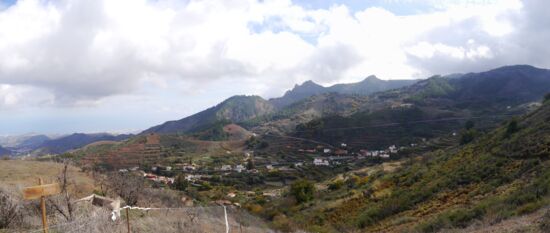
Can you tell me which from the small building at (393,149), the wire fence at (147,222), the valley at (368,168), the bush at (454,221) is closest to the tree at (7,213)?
the wire fence at (147,222)

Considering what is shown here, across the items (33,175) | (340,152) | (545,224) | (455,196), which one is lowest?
(340,152)

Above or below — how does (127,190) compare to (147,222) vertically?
above

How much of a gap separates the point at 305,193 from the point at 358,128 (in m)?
Result: 67.7

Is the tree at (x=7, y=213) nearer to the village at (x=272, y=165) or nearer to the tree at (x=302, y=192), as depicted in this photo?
the tree at (x=302, y=192)

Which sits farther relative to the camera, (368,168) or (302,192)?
(368,168)

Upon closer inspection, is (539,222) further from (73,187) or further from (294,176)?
(294,176)

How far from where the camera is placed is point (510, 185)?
20.1 m

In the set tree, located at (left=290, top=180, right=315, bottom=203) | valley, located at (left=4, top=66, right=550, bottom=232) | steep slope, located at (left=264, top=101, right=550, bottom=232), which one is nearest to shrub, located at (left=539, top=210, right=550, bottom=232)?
valley, located at (left=4, top=66, right=550, bottom=232)

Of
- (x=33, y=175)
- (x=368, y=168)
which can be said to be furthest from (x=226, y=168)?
(x=33, y=175)

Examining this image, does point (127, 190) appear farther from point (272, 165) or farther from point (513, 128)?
point (272, 165)

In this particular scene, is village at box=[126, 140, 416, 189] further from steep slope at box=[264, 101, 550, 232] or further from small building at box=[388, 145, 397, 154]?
steep slope at box=[264, 101, 550, 232]

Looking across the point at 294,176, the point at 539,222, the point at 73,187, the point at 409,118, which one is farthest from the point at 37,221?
the point at 409,118

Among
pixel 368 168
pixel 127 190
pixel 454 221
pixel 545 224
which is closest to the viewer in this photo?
pixel 545 224

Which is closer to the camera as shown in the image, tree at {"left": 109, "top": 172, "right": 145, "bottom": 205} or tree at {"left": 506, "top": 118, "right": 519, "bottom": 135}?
tree at {"left": 109, "top": 172, "right": 145, "bottom": 205}
